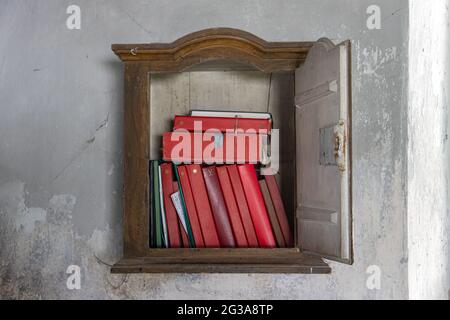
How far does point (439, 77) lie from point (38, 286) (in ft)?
6.21

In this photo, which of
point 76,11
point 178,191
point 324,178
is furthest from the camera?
point 76,11

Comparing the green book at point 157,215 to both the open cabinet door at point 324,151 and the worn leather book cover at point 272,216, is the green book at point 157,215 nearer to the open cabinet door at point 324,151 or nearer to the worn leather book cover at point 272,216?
the worn leather book cover at point 272,216

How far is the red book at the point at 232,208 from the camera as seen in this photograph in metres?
2.09

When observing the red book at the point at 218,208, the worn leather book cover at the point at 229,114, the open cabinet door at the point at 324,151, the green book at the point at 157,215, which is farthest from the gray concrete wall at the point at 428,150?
the green book at the point at 157,215

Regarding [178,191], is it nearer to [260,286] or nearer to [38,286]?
[260,286]

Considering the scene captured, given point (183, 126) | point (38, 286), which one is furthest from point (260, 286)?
point (38, 286)

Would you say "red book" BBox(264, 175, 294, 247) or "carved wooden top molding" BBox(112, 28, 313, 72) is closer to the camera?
"carved wooden top molding" BBox(112, 28, 313, 72)

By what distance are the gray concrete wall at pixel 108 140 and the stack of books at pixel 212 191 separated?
0.67 feet

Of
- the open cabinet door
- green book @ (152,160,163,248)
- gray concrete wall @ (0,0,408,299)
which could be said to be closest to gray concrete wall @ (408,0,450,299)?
gray concrete wall @ (0,0,408,299)

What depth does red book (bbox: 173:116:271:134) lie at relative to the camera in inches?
83.4

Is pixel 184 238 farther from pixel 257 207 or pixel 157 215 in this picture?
pixel 257 207

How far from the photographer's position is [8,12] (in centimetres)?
224

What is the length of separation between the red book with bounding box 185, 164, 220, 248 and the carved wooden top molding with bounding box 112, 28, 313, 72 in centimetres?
41

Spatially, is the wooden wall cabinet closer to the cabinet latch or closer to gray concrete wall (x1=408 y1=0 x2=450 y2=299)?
the cabinet latch
